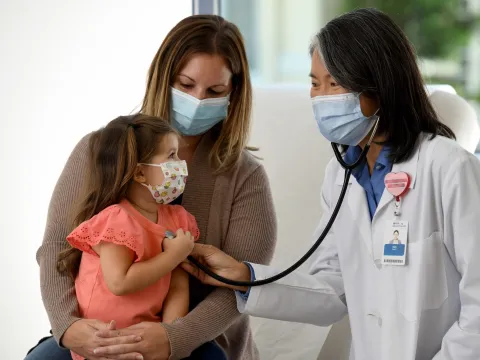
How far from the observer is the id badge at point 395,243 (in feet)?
5.29

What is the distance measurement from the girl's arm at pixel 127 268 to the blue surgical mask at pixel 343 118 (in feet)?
1.39

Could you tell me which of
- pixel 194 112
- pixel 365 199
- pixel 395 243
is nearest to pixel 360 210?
pixel 365 199

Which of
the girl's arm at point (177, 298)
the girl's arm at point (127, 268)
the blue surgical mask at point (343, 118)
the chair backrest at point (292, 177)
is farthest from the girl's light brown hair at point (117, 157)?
the chair backrest at point (292, 177)

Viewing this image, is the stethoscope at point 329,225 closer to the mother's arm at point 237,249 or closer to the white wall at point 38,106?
the mother's arm at point 237,249

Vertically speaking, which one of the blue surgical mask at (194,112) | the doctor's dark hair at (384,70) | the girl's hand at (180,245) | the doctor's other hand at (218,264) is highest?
the doctor's dark hair at (384,70)

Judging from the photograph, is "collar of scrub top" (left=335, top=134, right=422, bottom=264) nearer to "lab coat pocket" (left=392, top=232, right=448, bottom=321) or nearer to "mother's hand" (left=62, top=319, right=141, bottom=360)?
"lab coat pocket" (left=392, top=232, right=448, bottom=321)

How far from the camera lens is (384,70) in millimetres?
1608

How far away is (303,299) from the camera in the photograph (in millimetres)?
1812

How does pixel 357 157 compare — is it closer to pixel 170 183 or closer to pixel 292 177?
pixel 170 183

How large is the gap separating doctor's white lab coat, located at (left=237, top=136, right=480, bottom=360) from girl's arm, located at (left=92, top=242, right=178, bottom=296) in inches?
9.2

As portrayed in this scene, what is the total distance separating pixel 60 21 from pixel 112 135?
144 centimetres

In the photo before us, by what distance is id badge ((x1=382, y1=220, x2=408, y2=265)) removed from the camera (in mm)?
1614

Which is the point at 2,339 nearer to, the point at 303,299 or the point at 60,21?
the point at 60,21

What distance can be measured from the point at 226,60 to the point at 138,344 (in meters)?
0.70
